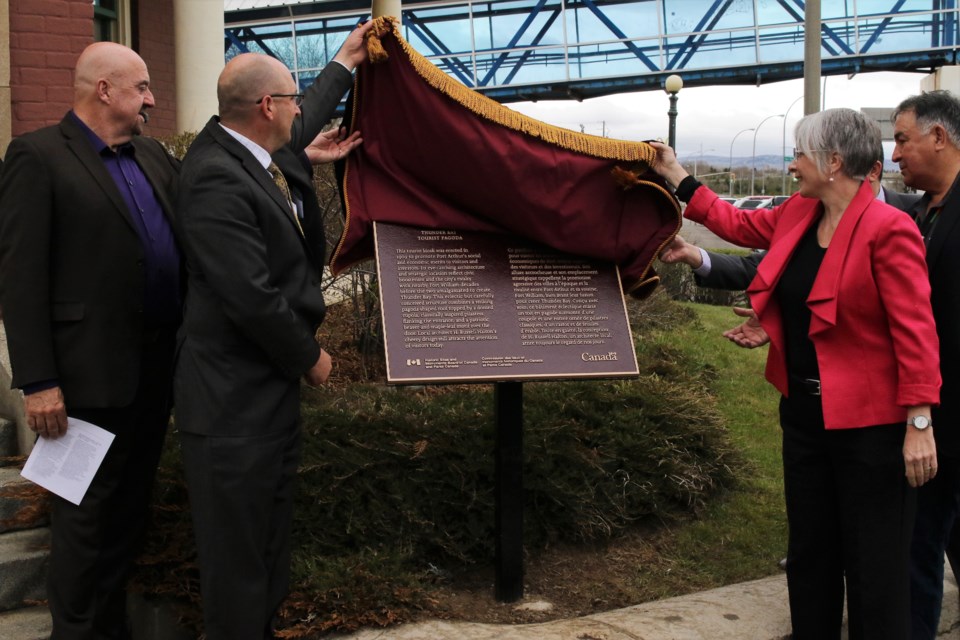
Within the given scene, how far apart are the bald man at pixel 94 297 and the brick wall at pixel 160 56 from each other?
7.99 m

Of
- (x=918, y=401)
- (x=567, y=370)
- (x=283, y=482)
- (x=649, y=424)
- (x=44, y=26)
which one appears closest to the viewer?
(x=918, y=401)

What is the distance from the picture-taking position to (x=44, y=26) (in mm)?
7410

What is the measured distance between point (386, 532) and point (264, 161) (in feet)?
6.26

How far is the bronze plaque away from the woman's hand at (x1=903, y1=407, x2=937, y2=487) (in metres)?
1.17

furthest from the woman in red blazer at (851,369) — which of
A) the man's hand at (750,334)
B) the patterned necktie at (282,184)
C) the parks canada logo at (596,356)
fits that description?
the patterned necktie at (282,184)

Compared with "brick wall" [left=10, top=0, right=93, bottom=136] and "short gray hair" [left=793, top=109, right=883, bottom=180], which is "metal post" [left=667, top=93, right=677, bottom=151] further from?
Answer: "short gray hair" [left=793, top=109, right=883, bottom=180]

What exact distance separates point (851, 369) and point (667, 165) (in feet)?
3.88

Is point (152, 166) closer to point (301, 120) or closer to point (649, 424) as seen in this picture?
point (301, 120)

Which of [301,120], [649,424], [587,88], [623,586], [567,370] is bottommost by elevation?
[623,586]

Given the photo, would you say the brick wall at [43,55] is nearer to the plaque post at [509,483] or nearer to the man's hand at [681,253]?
the plaque post at [509,483]

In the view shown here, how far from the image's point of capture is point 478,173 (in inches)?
156

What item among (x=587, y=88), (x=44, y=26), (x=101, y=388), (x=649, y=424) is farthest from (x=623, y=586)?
(x=587, y=88)

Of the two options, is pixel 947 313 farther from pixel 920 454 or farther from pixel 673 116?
pixel 673 116

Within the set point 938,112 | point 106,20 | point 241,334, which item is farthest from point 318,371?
point 106,20
